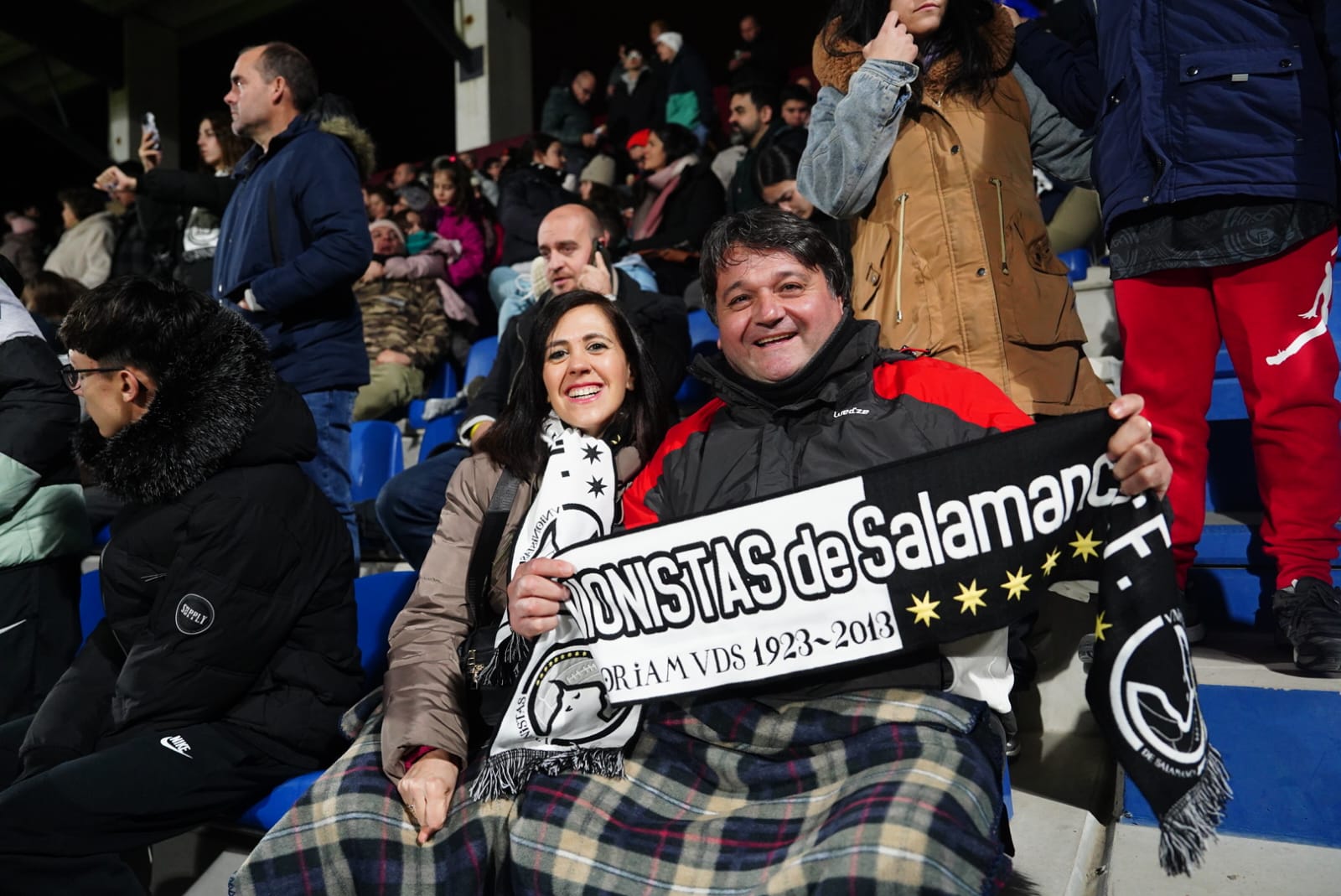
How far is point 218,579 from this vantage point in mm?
2018

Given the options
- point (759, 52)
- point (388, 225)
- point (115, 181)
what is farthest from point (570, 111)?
point (115, 181)

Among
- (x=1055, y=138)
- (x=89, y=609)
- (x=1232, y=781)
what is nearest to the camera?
(x=1232, y=781)

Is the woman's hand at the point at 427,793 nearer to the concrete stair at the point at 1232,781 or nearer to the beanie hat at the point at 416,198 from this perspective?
the concrete stair at the point at 1232,781

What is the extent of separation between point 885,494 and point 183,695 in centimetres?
137

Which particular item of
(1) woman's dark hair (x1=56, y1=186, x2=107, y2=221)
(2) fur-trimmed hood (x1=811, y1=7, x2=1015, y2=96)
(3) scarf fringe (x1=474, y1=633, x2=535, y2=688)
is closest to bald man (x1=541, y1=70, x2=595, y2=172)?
(1) woman's dark hair (x1=56, y1=186, x2=107, y2=221)

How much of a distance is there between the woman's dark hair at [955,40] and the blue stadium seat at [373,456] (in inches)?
115

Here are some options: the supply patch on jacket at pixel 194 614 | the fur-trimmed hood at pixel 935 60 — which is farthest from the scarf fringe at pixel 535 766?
the fur-trimmed hood at pixel 935 60

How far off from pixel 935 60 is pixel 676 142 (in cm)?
367

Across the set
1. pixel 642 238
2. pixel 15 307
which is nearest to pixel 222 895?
pixel 15 307

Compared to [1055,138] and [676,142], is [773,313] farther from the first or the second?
[676,142]

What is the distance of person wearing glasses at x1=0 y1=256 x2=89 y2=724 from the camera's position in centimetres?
266

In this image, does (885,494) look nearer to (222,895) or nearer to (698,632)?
(698,632)

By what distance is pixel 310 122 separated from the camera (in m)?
3.23

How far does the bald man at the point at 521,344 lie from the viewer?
3156 millimetres
